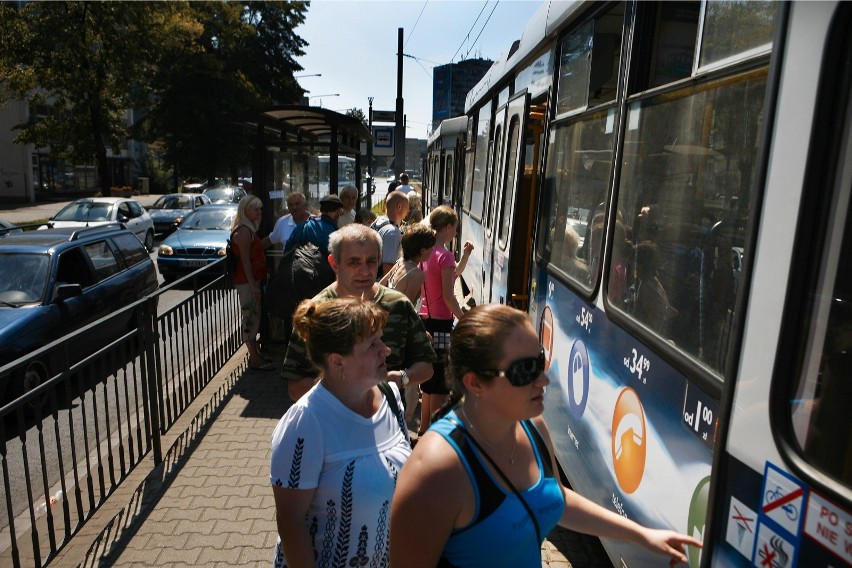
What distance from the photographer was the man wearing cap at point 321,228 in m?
6.05

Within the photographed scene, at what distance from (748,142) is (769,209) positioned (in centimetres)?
52

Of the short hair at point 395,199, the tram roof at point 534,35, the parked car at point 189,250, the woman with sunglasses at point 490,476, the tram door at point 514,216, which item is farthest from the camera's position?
the parked car at point 189,250

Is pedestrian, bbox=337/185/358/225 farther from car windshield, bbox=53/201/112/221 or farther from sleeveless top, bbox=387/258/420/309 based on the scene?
car windshield, bbox=53/201/112/221

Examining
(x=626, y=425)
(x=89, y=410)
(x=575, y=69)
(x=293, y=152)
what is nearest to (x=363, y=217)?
(x=293, y=152)

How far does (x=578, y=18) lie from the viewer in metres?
4.15

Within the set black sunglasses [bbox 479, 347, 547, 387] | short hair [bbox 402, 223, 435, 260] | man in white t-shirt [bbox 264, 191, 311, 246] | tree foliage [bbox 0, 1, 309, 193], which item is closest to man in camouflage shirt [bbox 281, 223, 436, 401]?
short hair [bbox 402, 223, 435, 260]

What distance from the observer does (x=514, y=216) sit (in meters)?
5.42

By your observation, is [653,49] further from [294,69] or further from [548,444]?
[294,69]

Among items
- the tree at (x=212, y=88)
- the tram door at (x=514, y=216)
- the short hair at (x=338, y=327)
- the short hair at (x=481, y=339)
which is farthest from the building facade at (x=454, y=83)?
the short hair at (x=481, y=339)

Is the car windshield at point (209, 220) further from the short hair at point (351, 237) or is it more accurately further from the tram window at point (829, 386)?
the tram window at point (829, 386)

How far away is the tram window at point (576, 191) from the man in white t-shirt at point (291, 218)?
3185mm

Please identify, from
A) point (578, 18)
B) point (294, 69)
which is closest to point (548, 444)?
point (578, 18)

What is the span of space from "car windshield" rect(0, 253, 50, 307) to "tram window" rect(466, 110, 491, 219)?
501cm

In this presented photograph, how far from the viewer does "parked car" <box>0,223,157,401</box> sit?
6598 millimetres
